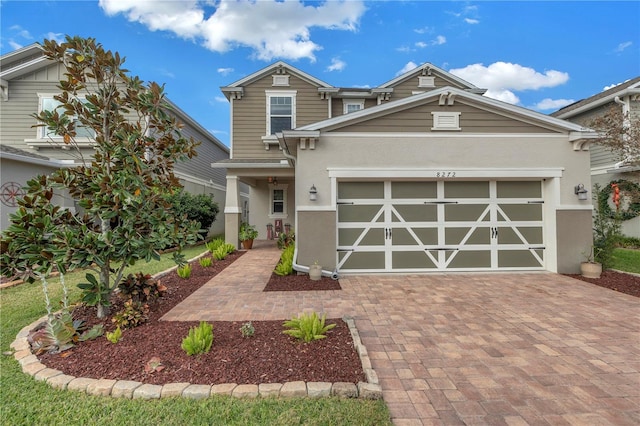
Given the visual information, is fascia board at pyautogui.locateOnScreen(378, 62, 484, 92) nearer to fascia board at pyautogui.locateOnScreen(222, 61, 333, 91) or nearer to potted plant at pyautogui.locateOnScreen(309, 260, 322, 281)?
fascia board at pyautogui.locateOnScreen(222, 61, 333, 91)

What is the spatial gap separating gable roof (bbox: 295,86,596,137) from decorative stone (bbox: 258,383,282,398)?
5.43 m

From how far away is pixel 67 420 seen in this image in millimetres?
2270

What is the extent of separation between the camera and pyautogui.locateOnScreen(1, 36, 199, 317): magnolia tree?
3.41 metres

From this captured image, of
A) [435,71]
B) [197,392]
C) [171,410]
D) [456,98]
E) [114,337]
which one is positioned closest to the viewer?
[171,410]

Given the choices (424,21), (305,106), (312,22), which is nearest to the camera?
(424,21)

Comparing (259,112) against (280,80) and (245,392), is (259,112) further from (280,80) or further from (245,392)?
(245,392)

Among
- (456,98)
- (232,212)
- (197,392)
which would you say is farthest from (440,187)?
(232,212)

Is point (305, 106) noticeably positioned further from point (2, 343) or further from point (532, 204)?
point (2, 343)

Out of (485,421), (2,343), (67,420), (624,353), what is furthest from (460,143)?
(2,343)

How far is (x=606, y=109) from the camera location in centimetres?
1155

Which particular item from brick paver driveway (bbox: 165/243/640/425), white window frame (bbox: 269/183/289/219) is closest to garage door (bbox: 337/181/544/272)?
brick paver driveway (bbox: 165/243/640/425)

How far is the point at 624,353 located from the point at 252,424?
434cm

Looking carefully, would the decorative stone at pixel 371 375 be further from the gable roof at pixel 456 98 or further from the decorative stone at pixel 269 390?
the gable roof at pixel 456 98

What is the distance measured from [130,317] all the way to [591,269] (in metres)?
9.41
